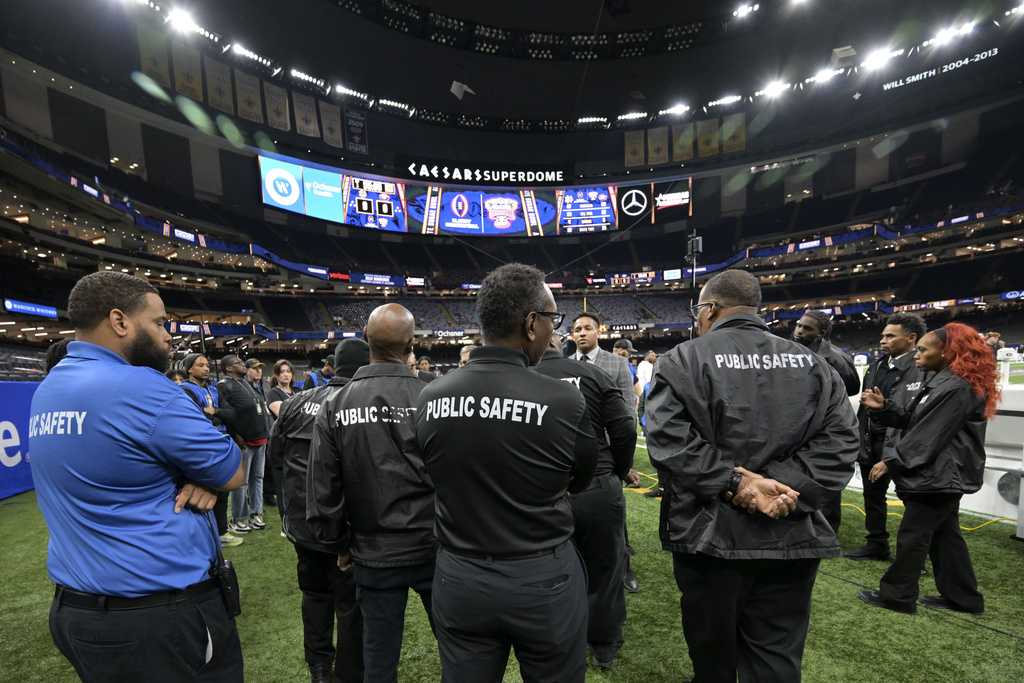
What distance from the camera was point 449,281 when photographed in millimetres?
41812

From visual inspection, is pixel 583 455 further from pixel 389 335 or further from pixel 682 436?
pixel 389 335

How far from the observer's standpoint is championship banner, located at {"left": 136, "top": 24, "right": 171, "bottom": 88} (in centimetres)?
2427

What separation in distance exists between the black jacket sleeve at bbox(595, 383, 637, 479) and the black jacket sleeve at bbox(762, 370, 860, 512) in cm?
78

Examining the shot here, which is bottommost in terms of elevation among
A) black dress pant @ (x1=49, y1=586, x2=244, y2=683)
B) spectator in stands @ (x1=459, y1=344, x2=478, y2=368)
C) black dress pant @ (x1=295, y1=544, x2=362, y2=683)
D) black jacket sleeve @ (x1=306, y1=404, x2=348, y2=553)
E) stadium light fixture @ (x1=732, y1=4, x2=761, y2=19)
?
black dress pant @ (x1=295, y1=544, x2=362, y2=683)

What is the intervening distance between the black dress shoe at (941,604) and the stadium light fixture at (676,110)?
39.3m

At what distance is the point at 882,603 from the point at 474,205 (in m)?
34.8

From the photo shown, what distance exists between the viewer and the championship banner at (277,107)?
3031cm

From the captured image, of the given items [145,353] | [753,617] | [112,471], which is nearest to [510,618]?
[753,617]

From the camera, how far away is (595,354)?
3980 millimetres

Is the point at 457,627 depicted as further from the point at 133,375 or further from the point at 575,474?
the point at 133,375

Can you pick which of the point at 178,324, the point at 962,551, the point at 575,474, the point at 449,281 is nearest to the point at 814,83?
the point at 449,281

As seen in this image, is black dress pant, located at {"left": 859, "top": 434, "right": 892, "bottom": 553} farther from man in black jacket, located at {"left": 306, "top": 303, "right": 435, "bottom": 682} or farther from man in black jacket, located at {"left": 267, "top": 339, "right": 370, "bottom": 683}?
man in black jacket, located at {"left": 267, "top": 339, "right": 370, "bottom": 683}

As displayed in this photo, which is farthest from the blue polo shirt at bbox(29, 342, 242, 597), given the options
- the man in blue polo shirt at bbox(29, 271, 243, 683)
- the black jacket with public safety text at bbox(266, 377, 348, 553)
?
the black jacket with public safety text at bbox(266, 377, 348, 553)

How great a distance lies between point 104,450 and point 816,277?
4365 centimetres
